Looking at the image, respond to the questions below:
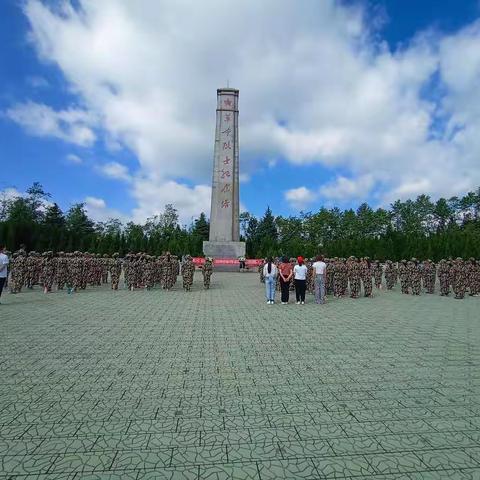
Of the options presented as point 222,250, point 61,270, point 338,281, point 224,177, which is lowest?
point 338,281

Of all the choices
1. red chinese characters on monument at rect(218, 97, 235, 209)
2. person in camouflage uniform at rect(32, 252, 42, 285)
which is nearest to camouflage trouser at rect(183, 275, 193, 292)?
person in camouflage uniform at rect(32, 252, 42, 285)

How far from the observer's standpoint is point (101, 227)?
68.1 m

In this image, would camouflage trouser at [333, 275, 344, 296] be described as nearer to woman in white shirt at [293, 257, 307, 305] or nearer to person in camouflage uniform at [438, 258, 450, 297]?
woman in white shirt at [293, 257, 307, 305]

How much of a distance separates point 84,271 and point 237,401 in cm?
1216

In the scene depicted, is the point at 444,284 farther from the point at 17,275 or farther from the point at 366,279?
the point at 17,275

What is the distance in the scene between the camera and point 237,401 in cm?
360

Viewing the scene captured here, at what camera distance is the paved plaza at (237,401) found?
2.55 meters

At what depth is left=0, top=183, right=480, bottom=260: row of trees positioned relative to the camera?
31547 mm

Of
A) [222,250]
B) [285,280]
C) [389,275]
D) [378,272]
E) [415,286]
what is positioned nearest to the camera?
[285,280]

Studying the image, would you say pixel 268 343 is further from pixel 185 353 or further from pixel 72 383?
pixel 72 383

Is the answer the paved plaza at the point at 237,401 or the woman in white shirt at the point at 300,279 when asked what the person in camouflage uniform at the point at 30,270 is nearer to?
the paved plaza at the point at 237,401

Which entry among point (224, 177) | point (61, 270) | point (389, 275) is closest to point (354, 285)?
point (389, 275)

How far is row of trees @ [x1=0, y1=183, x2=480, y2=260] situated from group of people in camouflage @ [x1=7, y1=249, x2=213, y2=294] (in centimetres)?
1771

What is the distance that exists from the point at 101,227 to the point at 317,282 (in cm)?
6289
